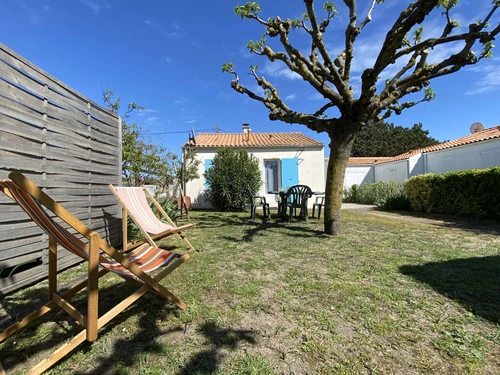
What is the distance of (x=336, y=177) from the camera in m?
5.02

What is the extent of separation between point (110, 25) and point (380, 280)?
949cm

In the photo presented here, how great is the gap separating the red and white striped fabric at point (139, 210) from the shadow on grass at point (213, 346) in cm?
199

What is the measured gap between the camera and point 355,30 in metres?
4.50

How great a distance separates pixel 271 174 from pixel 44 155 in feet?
34.7

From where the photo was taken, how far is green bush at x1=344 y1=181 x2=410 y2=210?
468 inches

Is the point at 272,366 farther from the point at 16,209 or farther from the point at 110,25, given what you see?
the point at 110,25

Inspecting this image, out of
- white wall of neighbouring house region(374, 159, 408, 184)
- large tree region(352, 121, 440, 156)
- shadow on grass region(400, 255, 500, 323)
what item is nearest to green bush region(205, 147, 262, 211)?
shadow on grass region(400, 255, 500, 323)

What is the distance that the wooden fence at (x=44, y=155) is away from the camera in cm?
249

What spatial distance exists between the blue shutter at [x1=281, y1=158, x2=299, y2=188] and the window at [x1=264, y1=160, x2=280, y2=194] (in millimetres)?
509

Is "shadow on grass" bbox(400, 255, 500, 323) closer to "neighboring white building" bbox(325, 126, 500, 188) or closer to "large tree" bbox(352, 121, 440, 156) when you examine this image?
"neighboring white building" bbox(325, 126, 500, 188)

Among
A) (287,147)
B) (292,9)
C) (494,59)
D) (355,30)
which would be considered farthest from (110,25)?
(494,59)

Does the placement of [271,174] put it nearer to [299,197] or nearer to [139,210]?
[299,197]

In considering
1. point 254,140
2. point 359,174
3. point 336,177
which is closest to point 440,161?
point 359,174

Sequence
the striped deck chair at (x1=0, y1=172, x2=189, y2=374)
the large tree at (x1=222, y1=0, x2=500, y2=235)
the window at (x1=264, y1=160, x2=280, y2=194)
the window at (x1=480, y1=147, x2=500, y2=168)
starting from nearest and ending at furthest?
the striped deck chair at (x1=0, y1=172, x2=189, y2=374) → the large tree at (x1=222, y1=0, x2=500, y2=235) → the window at (x1=480, y1=147, x2=500, y2=168) → the window at (x1=264, y1=160, x2=280, y2=194)
